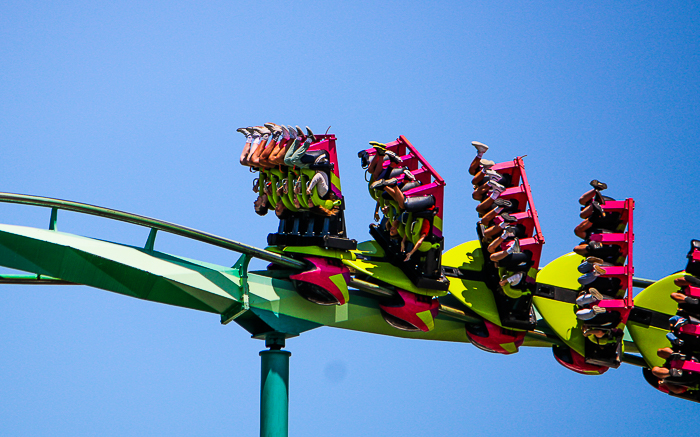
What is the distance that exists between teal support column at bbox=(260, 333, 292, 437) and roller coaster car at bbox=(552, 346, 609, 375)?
3.54 m

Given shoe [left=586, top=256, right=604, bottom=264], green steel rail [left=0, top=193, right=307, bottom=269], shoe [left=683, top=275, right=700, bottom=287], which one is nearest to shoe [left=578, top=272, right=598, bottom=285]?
shoe [left=586, top=256, right=604, bottom=264]

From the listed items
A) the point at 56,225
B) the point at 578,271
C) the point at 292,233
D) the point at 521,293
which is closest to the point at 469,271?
the point at 521,293

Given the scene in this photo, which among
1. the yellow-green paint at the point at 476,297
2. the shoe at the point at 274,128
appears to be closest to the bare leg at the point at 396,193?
the shoe at the point at 274,128

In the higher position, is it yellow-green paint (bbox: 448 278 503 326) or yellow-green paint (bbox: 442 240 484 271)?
yellow-green paint (bbox: 442 240 484 271)

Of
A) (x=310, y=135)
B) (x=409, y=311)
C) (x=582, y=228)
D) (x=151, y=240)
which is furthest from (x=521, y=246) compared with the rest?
(x=151, y=240)

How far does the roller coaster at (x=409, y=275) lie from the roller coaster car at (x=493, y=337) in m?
0.02

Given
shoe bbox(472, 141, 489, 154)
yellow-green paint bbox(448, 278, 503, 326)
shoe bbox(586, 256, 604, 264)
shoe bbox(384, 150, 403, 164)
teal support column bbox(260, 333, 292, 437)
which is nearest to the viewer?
teal support column bbox(260, 333, 292, 437)

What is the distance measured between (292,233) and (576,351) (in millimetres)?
3825

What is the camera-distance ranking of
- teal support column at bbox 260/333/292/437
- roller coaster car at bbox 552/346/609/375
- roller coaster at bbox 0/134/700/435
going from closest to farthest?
roller coaster at bbox 0/134/700/435
teal support column at bbox 260/333/292/437
roller coaster car at bbox 552/346/609/375

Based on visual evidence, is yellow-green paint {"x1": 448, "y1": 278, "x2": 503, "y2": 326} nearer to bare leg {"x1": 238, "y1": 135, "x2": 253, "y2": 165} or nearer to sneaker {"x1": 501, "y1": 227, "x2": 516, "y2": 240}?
sneaker {"x1": 501, "y1": 227, "x2": 516, "y2": 240}

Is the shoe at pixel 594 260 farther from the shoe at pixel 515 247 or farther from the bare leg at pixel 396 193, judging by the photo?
the bare leg at pixel 396 193

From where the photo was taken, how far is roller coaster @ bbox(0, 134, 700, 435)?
377 inches

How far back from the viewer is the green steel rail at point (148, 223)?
30.0ft

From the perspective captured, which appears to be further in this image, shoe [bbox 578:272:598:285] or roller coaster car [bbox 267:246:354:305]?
shoe [bbox 578:272:598:285]
